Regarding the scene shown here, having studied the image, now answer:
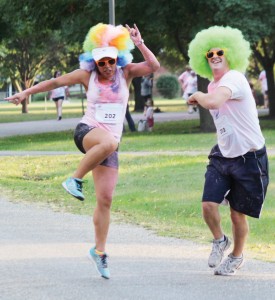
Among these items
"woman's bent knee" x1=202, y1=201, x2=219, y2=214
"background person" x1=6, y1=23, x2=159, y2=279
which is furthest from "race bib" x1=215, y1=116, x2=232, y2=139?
"background person" x1=6, y1=23, x2=159, y2=279

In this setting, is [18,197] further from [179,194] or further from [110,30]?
[110,30]

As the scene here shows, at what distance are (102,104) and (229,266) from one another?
60.8 inches

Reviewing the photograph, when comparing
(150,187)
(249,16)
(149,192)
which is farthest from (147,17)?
(149,192)

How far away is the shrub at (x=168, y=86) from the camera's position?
279 ft

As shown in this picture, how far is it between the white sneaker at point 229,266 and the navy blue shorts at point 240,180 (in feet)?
1.25

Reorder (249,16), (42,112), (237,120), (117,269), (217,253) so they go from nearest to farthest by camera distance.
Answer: (237,120) < (217,253) < (117,269) < (249,16) < (42,112)

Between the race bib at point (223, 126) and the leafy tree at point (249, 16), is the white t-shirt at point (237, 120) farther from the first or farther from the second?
the leafy tree at point (249, 16)

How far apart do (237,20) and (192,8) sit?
1535 mm

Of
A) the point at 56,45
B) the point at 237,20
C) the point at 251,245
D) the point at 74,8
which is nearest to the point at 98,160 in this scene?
the point at 251,245

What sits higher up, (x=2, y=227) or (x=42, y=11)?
(x=42, y=11)

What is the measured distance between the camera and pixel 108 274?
7727 mm

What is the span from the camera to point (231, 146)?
761 cm

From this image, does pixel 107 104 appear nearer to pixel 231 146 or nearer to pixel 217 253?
pixel 231 146

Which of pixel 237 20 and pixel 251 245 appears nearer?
pixel 251 245
